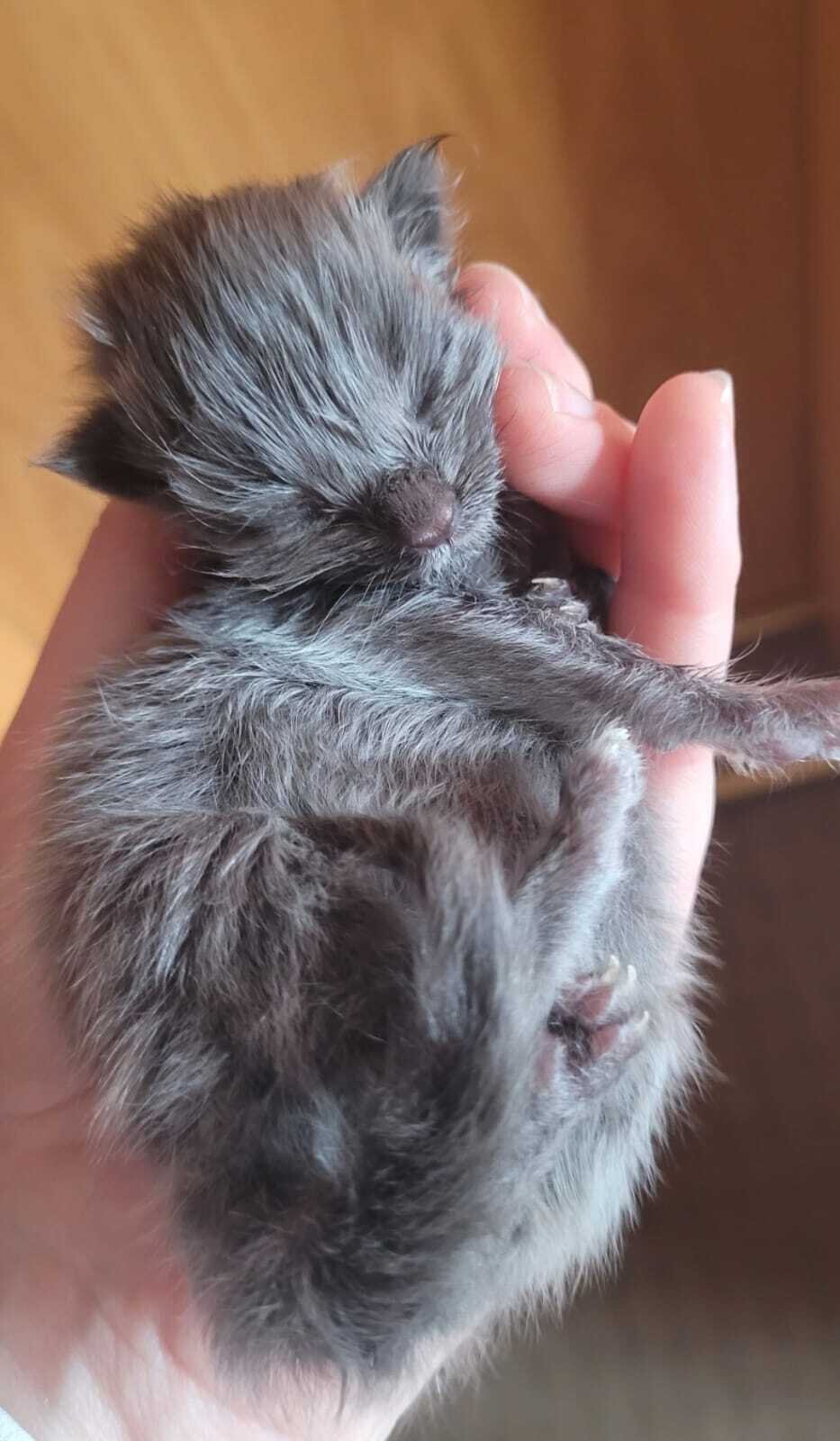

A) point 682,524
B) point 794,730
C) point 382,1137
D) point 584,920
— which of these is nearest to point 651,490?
point 682,524

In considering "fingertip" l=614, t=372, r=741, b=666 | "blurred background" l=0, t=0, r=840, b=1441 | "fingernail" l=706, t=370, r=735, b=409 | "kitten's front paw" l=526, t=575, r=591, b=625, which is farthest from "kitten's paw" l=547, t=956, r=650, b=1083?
"blurred background" l=0, t=0, r=840, b=1441

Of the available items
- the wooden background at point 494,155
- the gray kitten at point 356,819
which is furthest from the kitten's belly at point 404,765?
the wooden background at point 494,155

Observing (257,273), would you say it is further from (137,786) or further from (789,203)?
(789,203)

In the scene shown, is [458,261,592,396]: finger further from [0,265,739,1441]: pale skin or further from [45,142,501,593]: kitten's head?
[45,142,501,593]: kitten's head

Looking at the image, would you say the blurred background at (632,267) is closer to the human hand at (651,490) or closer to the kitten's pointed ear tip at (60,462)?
the kitten's pointed ear tip at (60,462)

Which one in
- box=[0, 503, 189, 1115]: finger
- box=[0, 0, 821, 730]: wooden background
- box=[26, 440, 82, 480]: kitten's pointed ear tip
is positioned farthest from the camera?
box=[0, 0, 821, 730]: wooden background

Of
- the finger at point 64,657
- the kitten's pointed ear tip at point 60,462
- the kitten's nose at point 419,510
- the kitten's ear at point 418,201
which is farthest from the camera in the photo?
the finger at point 64,657

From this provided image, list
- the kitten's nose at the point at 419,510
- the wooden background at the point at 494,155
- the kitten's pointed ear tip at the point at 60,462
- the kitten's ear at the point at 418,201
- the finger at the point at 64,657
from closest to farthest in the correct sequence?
the kitten's nose at the point at 419,510 < the kitten's pointed ear tip at the point at 60,462 < the kitten's ear at the point at 418,201 < the finger at the point at 64,657 < the wooden background at the point at 494,155
